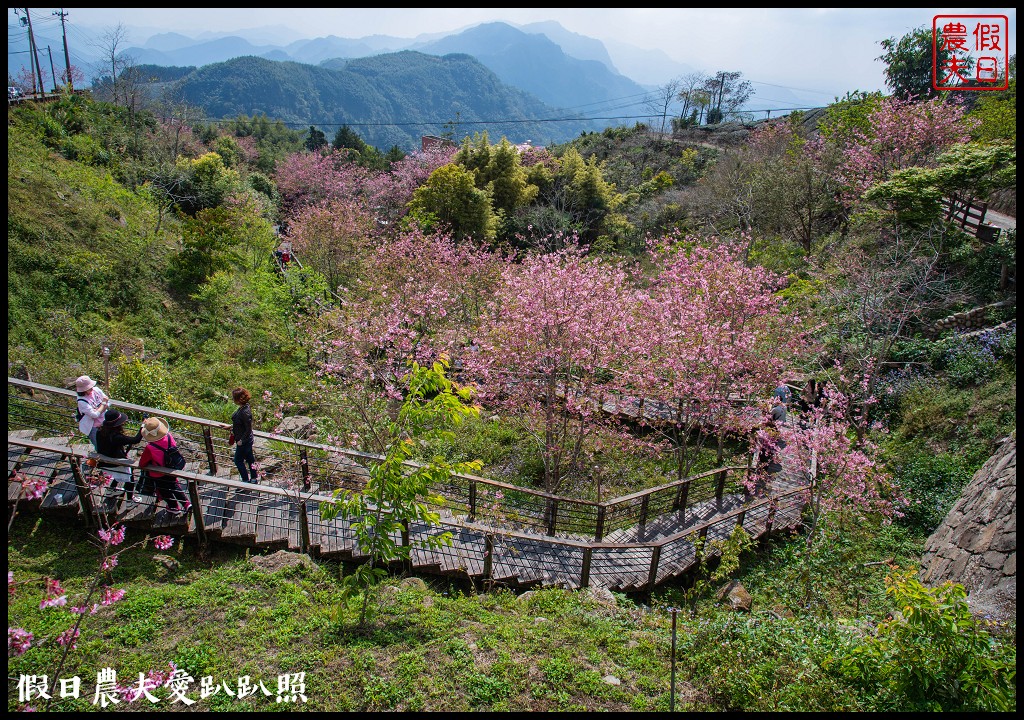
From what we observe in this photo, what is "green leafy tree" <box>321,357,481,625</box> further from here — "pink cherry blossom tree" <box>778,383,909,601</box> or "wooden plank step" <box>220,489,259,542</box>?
"pink cherry blossom tree" <box>778,383,909,601</box>

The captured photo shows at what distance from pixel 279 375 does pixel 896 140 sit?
20.1 metres

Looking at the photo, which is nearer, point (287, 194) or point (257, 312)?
point (257, 312)

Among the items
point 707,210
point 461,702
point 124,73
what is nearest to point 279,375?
point 461,702

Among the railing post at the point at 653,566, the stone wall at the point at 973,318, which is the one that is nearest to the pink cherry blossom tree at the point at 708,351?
the railing post at the point at 653,566

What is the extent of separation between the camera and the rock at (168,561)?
18.9ft

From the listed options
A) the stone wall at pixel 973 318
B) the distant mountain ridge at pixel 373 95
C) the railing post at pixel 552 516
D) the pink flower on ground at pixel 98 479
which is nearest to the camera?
the pink flower on ground at pixel 98 479

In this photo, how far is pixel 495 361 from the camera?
32.2ft

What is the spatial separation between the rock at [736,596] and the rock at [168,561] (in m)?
6.81

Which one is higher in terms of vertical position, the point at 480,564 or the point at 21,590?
the point at 21,590

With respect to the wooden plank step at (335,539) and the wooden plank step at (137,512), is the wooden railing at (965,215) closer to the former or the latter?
the wooden plank step at (335,539)

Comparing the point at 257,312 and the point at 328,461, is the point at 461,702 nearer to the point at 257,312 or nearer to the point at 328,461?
the point at 328,461

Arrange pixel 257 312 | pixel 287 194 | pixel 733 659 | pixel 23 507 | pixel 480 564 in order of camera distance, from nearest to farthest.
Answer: pixel 733 659 → pixel 23 507 → pixel 480 564 → pixel 257 312 → pixel 287 194

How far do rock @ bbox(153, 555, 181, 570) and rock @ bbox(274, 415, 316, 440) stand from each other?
14.1 ft

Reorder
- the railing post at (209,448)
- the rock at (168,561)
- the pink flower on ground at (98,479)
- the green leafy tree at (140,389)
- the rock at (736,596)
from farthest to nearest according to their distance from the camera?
the green leafy tree at (140,389), the railing post at (209,448), the rock at (736,596), the rock at (168,561), the pink flower on ground at (98,479)
